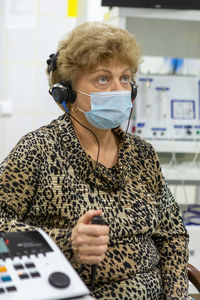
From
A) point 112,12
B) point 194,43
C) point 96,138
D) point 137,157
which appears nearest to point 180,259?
point 137,157

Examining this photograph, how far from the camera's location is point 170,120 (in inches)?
96.5

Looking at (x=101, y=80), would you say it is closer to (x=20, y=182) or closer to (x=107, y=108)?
(x=107, y=108)

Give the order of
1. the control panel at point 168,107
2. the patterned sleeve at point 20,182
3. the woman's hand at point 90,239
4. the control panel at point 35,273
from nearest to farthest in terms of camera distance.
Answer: the control panel at point 35,273 < the woman's hand at point 90,239 < the patterned sleeve at point 20,182 < the control panel at point 168,107

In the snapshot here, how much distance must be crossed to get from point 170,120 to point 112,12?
0.74 metres

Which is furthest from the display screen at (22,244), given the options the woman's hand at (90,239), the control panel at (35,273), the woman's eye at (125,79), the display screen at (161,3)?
the display screen at (161,3)

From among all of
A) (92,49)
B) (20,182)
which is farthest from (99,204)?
(92,49)

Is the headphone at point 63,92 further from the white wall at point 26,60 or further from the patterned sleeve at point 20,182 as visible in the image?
the white wall at point 26,60

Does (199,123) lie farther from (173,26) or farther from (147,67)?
(173,26)

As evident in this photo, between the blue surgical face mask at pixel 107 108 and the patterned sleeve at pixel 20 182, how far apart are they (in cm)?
20

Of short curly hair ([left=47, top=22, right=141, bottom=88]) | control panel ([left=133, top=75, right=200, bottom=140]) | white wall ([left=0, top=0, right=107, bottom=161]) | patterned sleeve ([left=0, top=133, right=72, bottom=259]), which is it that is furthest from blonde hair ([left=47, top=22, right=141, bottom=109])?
white wall ([left=0, top=0, right=107, bottom=161])

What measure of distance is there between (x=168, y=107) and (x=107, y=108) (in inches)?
47.8

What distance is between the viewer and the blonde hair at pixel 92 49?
1.27 metres

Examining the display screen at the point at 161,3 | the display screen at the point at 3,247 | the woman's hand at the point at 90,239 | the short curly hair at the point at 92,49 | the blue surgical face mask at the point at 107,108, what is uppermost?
the display screen at the point at 161,3

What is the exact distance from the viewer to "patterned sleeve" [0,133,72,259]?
1.15m
